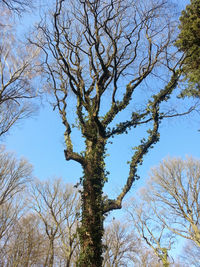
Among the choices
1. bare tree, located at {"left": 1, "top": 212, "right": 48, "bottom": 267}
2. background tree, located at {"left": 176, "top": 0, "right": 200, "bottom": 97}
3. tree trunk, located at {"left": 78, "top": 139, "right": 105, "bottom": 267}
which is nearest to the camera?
tree trunk, located at {"left": 78, "top": 139, "right": 105, "bottom": 267}

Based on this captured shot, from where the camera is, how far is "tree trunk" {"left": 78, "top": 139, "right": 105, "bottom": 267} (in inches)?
172

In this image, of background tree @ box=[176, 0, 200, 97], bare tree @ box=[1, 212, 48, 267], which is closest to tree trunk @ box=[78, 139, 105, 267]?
background tree @ box=[176, 0, 200, 97]

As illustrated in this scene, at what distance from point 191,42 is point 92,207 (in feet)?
23.4

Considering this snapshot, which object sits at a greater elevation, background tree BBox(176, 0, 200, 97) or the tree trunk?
background tree BBox(176, 0, 200, 97)

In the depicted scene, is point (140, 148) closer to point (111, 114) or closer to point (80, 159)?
point (111, 114)

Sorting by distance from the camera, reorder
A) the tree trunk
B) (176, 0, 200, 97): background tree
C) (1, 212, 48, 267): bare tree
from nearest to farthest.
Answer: the tree trunk → (176, 0, 200, 97): background tree → (1, 212, 48, 267): bare tree

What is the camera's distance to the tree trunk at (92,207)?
4.37 metres

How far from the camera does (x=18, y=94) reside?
7.59 metres

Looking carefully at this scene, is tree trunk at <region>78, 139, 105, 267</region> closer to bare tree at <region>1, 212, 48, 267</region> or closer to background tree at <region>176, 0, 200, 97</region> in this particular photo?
background tree at <region>176, 0, 200, 97</region>

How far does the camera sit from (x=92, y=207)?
4844 mm

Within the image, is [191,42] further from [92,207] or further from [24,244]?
[24,244]

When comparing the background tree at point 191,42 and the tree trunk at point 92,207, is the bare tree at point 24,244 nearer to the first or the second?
the tree trunk at point 92,207

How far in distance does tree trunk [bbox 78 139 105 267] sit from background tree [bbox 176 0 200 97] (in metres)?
4.64

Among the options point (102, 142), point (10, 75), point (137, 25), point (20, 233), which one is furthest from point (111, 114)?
point (20, 233)
